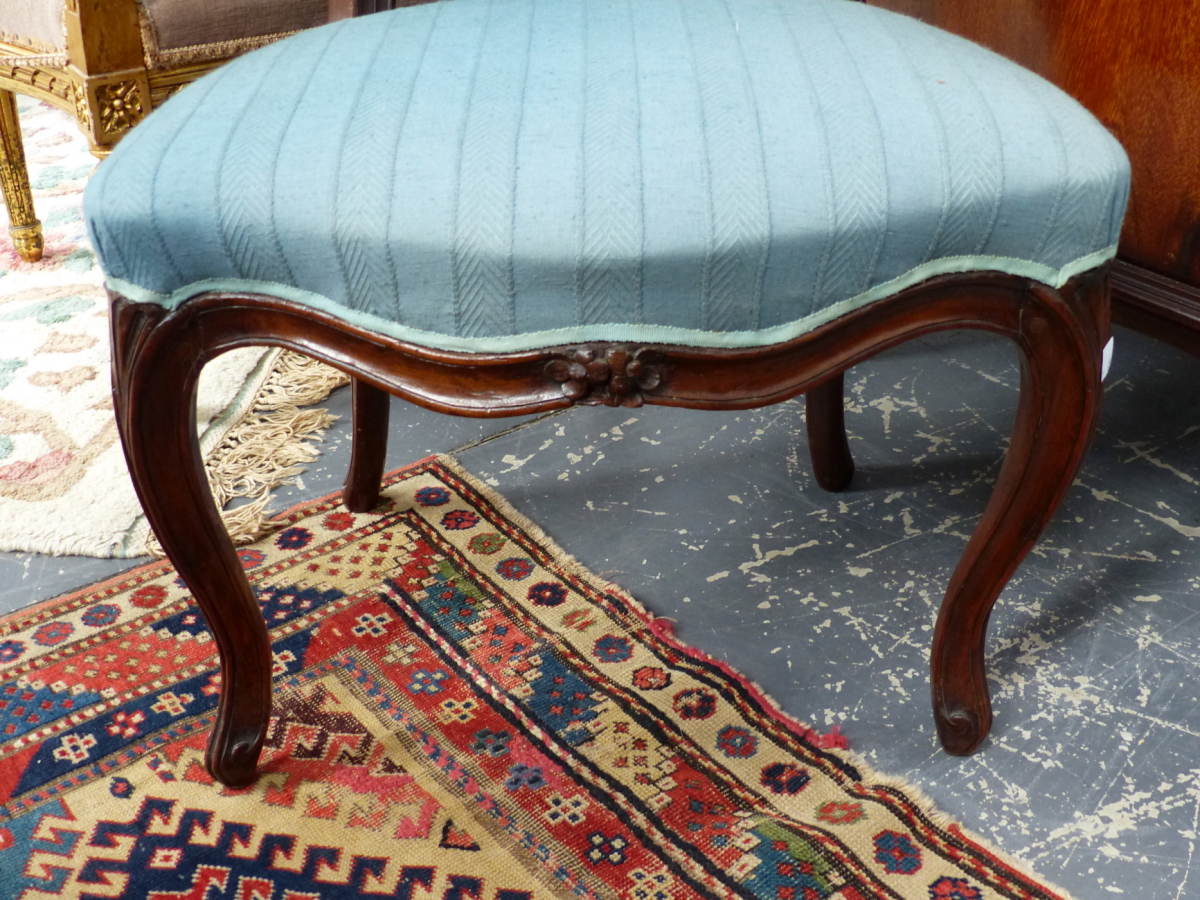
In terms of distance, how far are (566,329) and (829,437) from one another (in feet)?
1.81

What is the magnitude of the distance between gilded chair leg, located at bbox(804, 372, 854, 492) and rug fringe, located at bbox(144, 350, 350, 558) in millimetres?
541

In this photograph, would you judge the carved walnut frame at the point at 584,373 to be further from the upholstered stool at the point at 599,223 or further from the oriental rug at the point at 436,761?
the oriental rug at the point at 436,761

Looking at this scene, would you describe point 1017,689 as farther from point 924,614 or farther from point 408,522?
point 408,522

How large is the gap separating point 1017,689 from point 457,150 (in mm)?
642

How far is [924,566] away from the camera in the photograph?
3.51 ft

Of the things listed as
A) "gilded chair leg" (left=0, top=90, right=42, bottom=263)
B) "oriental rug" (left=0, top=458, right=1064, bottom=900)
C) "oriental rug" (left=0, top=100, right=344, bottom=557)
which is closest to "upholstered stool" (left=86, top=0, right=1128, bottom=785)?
"oriental rug" (left=0, top=458, right=1064, bottom=900)

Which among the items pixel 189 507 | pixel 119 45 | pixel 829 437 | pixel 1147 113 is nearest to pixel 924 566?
pixel 829 437

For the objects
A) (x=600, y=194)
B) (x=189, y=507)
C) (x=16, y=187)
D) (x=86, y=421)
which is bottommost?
(x=86, y=421)

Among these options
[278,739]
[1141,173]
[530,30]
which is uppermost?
[530,30]

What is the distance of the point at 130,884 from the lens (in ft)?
2.50

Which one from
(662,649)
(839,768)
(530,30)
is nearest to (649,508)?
(662,649)

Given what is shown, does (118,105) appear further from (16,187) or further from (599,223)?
(599,223)

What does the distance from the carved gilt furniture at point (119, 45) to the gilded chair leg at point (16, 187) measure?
135 millimetres

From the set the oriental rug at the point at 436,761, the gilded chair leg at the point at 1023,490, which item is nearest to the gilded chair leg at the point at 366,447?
the oriental rug at the point at 436,761
